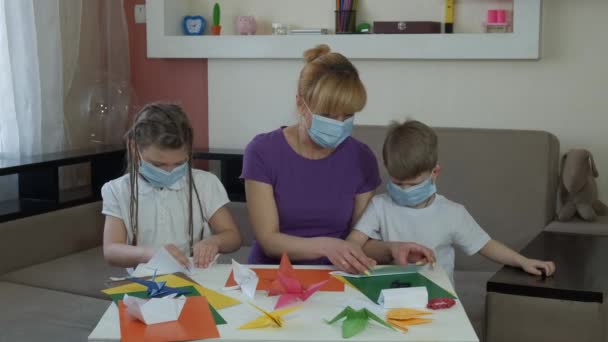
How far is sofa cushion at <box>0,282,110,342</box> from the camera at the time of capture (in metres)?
2.16

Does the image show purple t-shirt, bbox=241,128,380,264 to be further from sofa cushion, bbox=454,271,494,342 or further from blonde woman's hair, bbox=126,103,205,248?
sofa cushion, bbox=454,271,494,342

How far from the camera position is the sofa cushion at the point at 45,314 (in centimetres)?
216

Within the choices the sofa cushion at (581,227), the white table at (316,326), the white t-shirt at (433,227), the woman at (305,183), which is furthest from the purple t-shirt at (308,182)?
the sofa cushion at (581,227)

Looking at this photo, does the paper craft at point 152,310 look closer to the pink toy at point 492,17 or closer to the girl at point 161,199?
the girl at point 161,199

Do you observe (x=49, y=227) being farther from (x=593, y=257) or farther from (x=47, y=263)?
(x=593, y=257)

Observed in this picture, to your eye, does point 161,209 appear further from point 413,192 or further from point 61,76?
point 61,76

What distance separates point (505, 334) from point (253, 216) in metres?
0.72

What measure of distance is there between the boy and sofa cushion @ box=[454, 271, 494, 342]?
220 mm

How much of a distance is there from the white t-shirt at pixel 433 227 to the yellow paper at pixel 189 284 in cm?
56

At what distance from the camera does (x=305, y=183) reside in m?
2.15

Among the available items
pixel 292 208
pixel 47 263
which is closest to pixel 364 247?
pixel 292 208

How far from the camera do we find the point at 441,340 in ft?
4.49

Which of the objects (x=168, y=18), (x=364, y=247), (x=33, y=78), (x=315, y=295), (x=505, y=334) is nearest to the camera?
(x=315, y=295)

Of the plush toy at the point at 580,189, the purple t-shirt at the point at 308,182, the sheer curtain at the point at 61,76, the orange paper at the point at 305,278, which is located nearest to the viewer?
the orange paper at the point at 305,278
